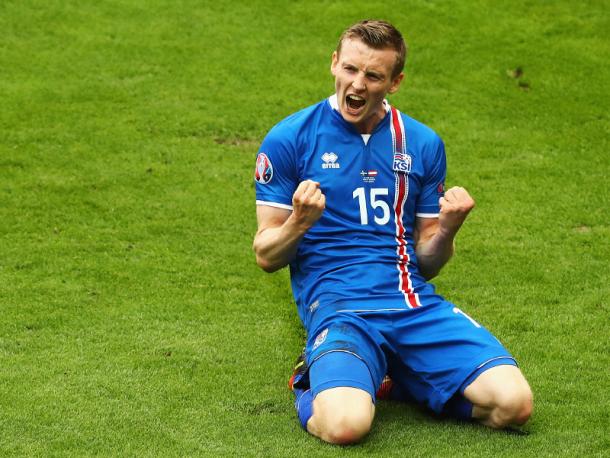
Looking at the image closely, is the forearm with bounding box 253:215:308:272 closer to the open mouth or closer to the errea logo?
the errea logo

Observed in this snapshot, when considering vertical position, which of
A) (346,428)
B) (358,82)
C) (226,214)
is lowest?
(226,214)

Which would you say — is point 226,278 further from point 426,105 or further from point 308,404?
point 426,105

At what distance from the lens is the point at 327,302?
18.6ft

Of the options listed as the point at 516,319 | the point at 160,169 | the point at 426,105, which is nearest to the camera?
the point at 516,319

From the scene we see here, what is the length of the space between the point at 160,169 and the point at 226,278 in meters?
1.88

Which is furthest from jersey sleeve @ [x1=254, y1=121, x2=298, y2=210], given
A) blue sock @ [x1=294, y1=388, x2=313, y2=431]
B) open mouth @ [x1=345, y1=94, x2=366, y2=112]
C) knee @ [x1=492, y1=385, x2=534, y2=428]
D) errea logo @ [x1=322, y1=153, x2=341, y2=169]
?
knee @ [x1=492, y1=385, x2=534, y2=428]

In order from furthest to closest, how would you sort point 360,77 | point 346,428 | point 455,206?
point 360,77 → point 455,206 → point 346,428


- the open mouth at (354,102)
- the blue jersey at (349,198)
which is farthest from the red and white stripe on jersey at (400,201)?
the open mouth at (354,102)

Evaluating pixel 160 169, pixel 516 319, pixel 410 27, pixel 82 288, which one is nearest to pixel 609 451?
pixel 516 319

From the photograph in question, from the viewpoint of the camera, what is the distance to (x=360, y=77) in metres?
5.72

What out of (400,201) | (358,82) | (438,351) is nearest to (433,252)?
(400,201)

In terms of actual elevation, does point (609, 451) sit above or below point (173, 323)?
above

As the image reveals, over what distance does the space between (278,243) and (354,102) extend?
831mm

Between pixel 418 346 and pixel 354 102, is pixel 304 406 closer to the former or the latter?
pixel 418 346
